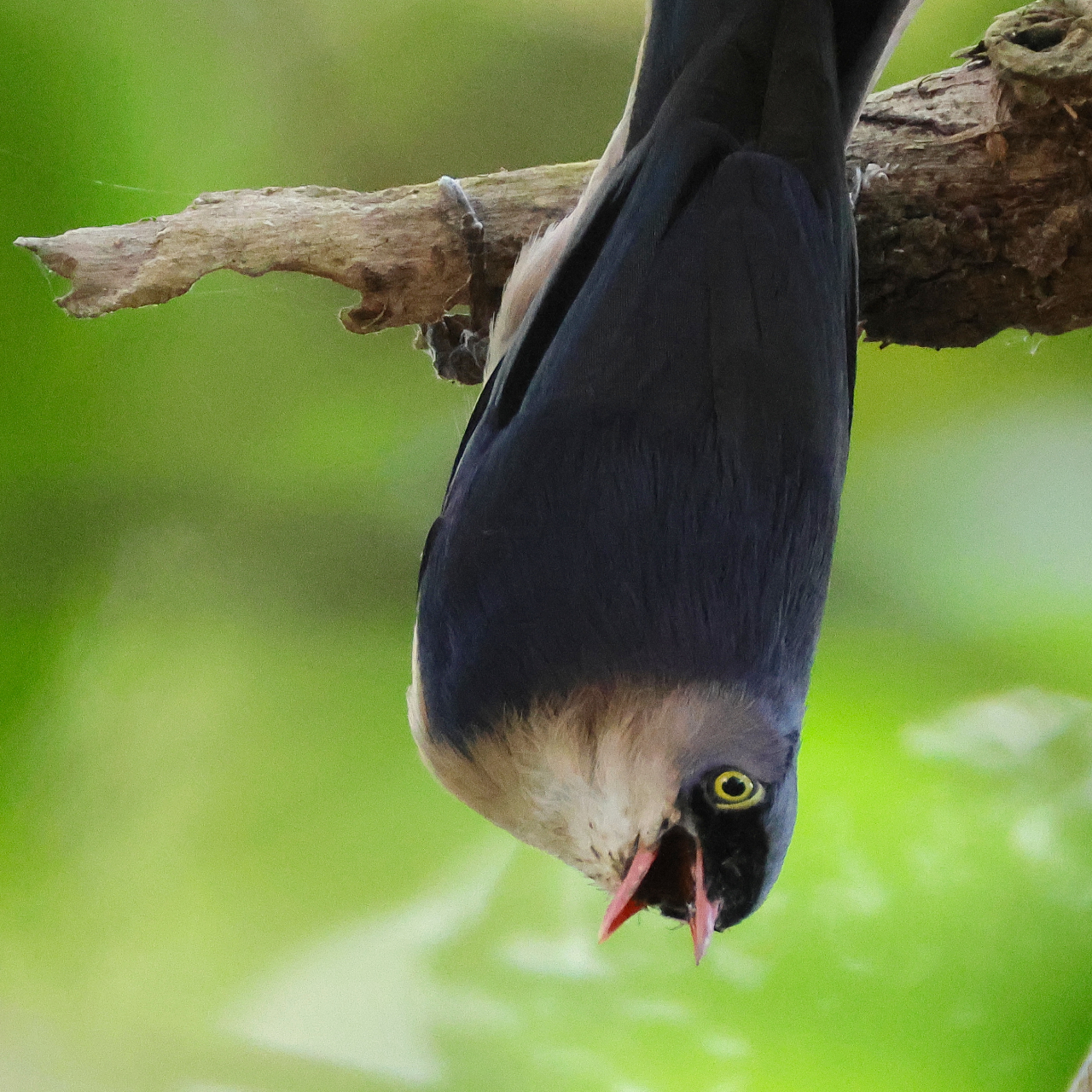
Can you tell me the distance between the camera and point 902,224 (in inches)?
49.1

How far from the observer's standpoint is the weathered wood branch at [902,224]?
1.15m

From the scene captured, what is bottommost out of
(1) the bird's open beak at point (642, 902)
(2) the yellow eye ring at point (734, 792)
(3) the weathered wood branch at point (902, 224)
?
(1) the bird's open beak at point (642, 902)

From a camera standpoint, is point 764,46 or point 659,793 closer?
point 659,793

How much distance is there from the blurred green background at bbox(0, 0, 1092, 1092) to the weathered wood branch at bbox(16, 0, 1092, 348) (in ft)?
0.42

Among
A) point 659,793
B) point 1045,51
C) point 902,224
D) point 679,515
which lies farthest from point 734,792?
point 1045,51

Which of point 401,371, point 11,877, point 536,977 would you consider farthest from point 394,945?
point 401,371

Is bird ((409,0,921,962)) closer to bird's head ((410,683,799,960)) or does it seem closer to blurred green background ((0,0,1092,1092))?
bird's head ((410,683,799,960))

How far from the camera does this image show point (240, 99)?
4.54ft

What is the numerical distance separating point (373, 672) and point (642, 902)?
0.59 meters

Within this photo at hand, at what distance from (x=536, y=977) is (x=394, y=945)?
0.20 metres

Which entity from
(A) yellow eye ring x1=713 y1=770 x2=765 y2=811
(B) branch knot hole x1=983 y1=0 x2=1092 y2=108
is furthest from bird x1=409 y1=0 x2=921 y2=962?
(B) branch knot hole x1=983 y1=0 x2=1092 y2=108

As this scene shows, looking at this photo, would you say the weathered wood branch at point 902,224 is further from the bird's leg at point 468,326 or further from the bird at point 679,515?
the bird at point 679,515

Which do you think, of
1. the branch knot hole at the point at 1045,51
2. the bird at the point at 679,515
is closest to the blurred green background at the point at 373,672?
the branch knot hole at the point at 1045,51

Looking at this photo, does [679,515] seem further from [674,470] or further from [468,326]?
[468,326]
